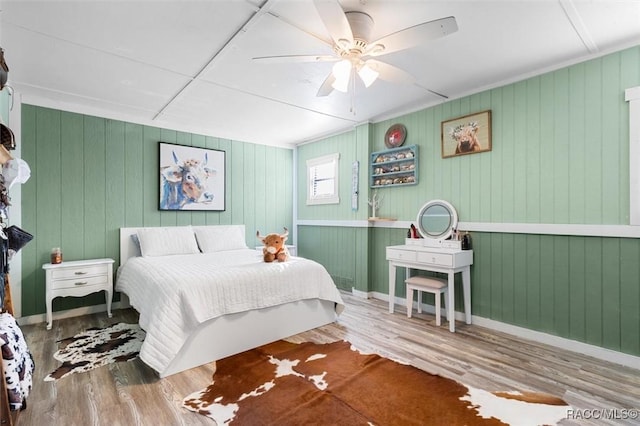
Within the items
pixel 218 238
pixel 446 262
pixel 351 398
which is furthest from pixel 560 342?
pixel 218 238

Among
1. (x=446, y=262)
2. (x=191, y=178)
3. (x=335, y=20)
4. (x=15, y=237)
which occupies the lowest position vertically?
(x=446, y=262)

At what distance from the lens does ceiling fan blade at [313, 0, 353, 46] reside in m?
1.60

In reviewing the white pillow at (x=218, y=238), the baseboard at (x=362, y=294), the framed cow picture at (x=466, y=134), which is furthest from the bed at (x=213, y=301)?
the framed cow picture at (x=466, y=134)

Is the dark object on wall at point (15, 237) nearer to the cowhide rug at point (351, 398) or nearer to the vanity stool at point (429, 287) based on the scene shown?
the cowhide rug at point (351, 398)

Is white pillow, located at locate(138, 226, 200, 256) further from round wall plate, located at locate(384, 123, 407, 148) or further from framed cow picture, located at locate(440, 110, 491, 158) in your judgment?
framed cow picture, located at locate(440, 110, 491, 158)

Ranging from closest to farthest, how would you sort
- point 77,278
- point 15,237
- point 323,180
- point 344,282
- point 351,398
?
point 351,398
point 15,237
point 77,278
point 344,282
point 323,180

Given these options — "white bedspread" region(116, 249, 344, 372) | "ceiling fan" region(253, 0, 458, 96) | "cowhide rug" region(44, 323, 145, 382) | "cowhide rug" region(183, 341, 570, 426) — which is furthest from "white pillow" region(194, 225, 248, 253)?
"ceiling fan" region(253, 0, 458, 96)

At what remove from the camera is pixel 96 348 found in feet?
9.03

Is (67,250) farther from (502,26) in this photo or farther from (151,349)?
(502,26)

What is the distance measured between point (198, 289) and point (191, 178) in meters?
2.49

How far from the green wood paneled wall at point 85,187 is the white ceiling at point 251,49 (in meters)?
0.28

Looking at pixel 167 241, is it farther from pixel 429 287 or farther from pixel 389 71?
pixel 389 71

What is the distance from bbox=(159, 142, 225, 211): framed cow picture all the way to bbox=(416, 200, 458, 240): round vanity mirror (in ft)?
9.74

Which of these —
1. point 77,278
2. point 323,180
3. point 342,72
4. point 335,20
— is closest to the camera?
point 335,20
